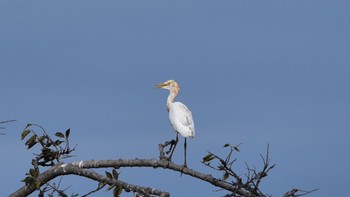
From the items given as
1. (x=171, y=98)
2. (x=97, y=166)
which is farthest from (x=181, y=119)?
(x=97, y=166)

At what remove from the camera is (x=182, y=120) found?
1377 centimetres

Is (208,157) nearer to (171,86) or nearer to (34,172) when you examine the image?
(34,172)

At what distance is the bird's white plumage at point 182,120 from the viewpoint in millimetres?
13516

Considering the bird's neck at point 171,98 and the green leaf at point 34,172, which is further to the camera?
the bird's neck at point 171,98

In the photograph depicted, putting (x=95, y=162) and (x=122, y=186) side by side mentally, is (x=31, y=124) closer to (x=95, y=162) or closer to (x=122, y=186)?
(x=95, y=162)

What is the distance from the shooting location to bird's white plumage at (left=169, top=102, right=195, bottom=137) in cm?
1352

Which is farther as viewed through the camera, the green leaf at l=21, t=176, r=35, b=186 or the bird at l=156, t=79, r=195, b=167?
the bird at l=156, t=79, r=195, b=167

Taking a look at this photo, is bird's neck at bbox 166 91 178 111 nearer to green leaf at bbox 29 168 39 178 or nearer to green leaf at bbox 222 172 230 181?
green leaf at bbox 29 168 39 178

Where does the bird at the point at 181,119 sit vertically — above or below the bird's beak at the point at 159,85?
below

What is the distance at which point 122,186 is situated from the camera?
972 cm

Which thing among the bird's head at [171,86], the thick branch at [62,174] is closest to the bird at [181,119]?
the bird's head at [171,86]

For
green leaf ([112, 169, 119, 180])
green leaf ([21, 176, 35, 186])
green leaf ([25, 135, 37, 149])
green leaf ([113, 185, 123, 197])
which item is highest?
green leaf ([25, 135, 37, 149])

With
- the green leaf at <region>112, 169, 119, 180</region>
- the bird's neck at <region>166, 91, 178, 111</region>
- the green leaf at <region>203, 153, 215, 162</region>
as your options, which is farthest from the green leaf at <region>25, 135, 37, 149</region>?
the bird's neck at <region>166, 91, 178, 111</region>

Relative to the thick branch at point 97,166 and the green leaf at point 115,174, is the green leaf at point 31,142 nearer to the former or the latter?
the thick branch at point 97,166
